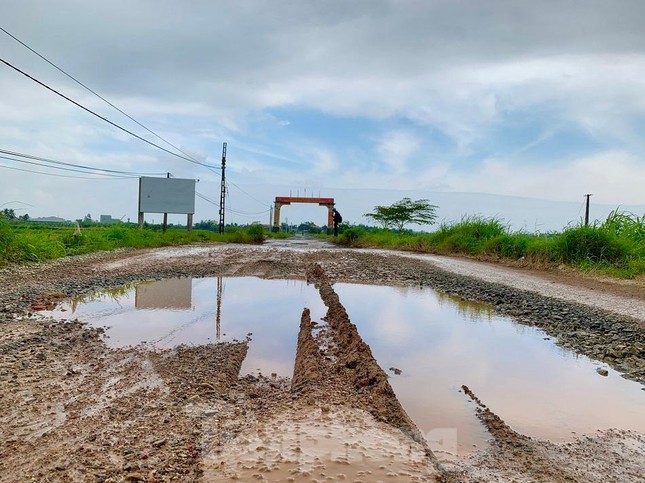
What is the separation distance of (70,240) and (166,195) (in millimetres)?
19849

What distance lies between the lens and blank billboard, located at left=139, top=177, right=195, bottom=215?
118 ft

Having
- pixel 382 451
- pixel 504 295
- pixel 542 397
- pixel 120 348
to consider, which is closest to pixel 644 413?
pixel 542 397

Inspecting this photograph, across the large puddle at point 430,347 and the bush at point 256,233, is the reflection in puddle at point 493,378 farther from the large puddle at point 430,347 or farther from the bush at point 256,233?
the bush at point 256,233

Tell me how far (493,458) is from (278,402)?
1.45 metres

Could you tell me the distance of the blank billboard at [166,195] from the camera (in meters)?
36.0

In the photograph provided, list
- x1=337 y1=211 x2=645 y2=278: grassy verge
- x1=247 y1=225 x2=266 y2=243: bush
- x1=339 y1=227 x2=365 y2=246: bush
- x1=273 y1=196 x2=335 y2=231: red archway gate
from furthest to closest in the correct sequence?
x1=273 y1=196 x2=335 y2=231: red archway gate < x1=247 y1=225 x2=266 y2=243: bush < x1=339 y1=227 x2=365 y2=246: bush < x1=337 y1=211 x2=645 y2=278: grassy verge

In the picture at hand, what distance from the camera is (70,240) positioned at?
17250 millimetres

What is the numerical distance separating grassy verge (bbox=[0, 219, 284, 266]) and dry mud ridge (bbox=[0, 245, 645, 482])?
23.3 feet

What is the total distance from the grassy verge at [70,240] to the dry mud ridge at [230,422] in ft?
23.3

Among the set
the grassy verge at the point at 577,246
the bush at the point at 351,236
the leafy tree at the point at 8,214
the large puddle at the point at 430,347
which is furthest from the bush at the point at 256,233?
the large puddle at the point at 430,347

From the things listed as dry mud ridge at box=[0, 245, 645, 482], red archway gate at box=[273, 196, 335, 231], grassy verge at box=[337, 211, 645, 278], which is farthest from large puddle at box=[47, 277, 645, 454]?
red archway gate at box=[273, 196, 335, 231]

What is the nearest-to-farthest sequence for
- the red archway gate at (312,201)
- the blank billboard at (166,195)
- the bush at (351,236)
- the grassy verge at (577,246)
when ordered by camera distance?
the grassy verge at (577,246)
the bush at (351,236)
the blank billboard at (166,195)
the red archway gate at (312,201)

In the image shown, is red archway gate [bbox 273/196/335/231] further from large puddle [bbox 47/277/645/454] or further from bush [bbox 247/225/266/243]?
large puddle [bbox 47/277/645/454]

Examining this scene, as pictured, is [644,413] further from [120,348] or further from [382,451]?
[120,348]
